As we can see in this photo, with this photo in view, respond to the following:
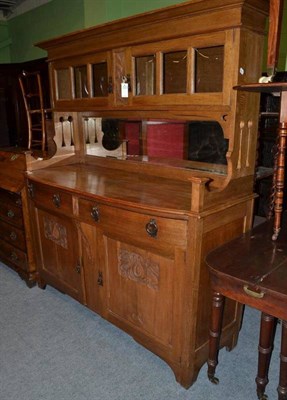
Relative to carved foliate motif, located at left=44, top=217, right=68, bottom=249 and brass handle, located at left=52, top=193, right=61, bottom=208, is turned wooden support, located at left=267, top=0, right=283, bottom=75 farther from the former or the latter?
carved foliate motif, located at left=44, top=217, right=68, bottom=249

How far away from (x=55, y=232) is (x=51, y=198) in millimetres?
251

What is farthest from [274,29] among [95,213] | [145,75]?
[95,213]

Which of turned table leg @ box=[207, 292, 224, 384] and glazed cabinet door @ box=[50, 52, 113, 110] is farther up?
glazed cabinet door @ box=[50, 52, 113, 110]

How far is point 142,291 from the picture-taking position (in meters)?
1.75

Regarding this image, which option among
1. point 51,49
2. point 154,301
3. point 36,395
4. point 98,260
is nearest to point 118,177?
point 98,260

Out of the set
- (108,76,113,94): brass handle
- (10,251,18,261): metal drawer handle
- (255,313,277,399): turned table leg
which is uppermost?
(108,76,113,94): brass handle

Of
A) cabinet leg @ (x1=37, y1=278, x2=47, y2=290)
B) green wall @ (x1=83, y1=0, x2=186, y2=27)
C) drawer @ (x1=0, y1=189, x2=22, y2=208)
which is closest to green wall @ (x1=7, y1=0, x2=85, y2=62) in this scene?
green wall @ (x1=83, y1=0, x2=186, y2=27)

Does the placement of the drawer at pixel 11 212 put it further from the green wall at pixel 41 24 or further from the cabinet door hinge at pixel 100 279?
the green wall at pixel 41 24

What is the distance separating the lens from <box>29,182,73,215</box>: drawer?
80.1 inches

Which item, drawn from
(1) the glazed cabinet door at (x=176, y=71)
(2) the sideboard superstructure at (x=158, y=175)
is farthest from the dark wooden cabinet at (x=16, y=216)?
(1) the glazed cabinet door at (x=176, y=71)

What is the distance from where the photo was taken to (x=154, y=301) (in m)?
1.71

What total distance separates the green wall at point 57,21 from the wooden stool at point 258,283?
2.21 m

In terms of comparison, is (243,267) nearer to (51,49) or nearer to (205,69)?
(205,69)

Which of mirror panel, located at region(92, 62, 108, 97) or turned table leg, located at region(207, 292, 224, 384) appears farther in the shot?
mirror panel, located at region(92, 62, 108, 97)
